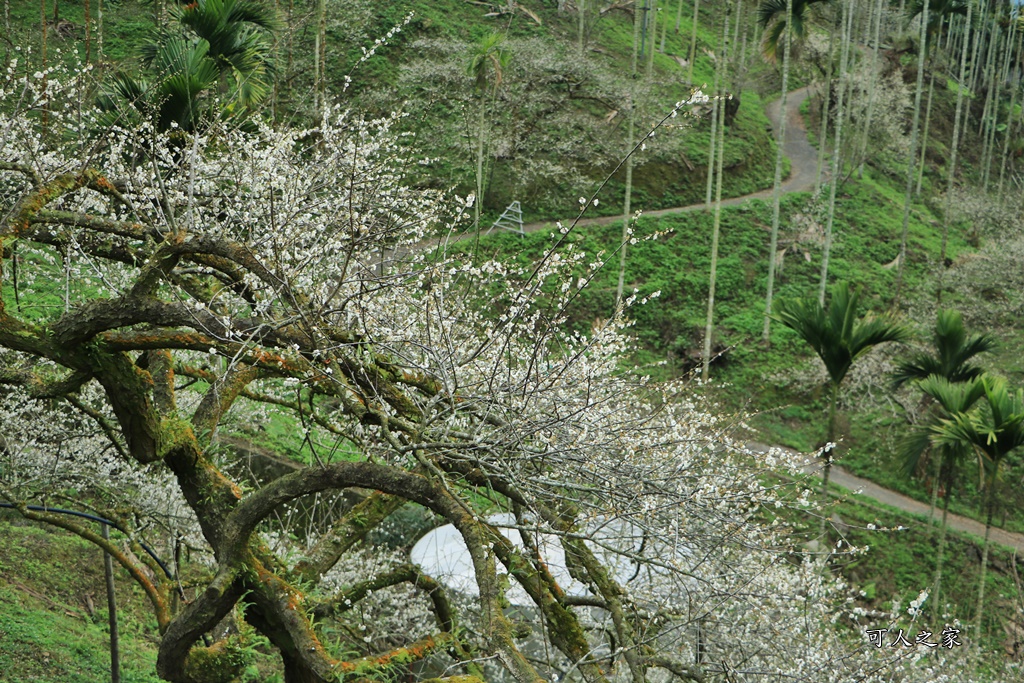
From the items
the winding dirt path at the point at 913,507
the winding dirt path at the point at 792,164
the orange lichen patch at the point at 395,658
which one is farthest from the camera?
the winding dirt path at the point at 792,164

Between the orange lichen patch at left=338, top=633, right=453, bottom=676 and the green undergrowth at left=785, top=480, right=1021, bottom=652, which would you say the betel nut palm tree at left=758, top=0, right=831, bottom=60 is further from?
the orange lichen patch at left=338, top=633, right=453, bottom=676

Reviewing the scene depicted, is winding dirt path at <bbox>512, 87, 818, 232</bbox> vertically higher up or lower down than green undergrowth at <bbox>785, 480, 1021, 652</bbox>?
higher up

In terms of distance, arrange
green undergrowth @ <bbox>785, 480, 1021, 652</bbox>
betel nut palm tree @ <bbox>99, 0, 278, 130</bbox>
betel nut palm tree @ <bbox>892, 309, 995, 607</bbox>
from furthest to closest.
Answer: green undergrowth @ <bbox>785, 480, 1021, 652</bbox> → betel nut palm tree @ <bbox>892, 309, 995, 607</bbox> → betel nut palm tree @ <bbox>99, 0, 278, 130</bbox>

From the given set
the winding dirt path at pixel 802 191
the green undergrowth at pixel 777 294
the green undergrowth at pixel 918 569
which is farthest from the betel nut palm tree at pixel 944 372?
the green undergrowth at pixel 777 294

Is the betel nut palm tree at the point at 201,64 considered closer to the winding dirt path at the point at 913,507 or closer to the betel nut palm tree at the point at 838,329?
the betel nut palm tree at the point at 838,329

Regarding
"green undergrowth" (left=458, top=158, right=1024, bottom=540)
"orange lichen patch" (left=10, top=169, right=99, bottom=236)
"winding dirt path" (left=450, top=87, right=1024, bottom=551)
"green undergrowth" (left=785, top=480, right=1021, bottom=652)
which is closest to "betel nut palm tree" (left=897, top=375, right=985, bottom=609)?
"green undergrowth" (left=785, top=480, right=1021, bottom=652)

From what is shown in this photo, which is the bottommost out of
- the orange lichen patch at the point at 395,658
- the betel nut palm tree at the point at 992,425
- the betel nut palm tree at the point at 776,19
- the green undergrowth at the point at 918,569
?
the green undergrowth at the point at 918,569

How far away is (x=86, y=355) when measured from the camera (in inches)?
179

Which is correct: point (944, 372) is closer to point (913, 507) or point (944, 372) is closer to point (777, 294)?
point (913, 507)

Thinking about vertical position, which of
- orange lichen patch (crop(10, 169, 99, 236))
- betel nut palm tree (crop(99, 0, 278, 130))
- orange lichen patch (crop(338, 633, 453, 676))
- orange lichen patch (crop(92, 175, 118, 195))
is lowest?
orange lichen patch (crop(338, 633, 453, 676))

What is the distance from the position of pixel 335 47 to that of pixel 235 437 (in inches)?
763

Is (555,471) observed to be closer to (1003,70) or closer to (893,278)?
(893,278)

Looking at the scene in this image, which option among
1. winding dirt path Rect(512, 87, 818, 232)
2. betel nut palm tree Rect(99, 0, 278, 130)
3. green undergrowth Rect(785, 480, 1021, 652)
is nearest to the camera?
betel nut palm tree Rect(99, 0, 278, 130)

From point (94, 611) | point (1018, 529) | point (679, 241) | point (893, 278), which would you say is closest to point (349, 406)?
point (94, 611)
